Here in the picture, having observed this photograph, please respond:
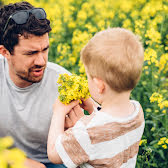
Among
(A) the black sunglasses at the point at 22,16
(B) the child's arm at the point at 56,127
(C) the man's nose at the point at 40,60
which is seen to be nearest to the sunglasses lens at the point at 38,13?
(A) the black sunglasses at the point at 22,16

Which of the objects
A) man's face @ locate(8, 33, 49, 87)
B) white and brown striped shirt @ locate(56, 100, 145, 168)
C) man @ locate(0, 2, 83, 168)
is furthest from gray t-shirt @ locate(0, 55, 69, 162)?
white and brown striped shirt @ locate(56, 100, 145, 168)

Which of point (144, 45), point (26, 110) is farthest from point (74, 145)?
point (144, 45)

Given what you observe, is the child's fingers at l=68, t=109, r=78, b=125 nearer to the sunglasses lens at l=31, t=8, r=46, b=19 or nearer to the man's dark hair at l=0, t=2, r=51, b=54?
the man's dark hair at l=0, t=2, r=51, b=54

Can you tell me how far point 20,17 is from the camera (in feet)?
6.33

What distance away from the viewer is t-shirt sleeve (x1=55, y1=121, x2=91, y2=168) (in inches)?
52.2

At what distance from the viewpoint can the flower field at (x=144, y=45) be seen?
254 cm

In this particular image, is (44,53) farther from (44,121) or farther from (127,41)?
(127,41)

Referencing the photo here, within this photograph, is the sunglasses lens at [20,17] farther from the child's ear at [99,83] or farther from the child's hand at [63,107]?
the child's ear at [99,83]

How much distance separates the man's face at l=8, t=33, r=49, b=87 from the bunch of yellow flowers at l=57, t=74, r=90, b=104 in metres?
0.45

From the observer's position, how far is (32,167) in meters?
2.02

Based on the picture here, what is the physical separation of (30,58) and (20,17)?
0.31 meters

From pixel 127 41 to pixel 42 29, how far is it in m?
0.87

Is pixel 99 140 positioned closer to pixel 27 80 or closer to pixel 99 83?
pixel 99 83

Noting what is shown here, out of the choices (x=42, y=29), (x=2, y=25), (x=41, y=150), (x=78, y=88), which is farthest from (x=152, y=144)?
(x=2, y=25)
